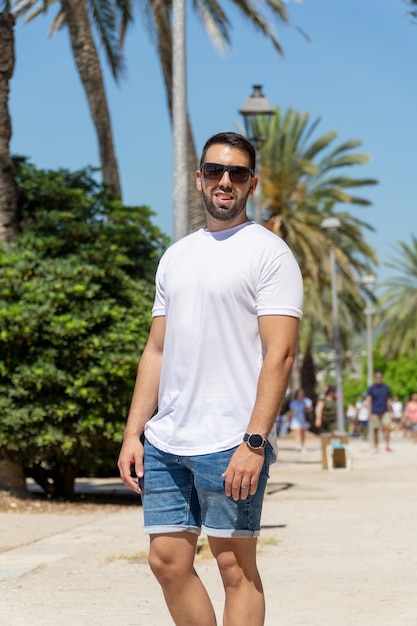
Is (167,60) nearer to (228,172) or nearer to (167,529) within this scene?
(228,172)

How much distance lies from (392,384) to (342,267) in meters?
32.4

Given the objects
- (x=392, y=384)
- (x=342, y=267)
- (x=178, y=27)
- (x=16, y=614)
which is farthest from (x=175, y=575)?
(x=392, y=384)

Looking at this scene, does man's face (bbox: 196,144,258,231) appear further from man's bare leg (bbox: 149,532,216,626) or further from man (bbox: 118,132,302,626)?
man's bare leg (bbox: 149,532,216,626)

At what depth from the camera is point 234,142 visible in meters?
3.85

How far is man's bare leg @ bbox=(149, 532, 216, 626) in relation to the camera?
12.1ft

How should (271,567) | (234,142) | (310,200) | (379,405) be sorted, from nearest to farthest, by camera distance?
(234,142)
(271,567)
(379,405)
(310,200)

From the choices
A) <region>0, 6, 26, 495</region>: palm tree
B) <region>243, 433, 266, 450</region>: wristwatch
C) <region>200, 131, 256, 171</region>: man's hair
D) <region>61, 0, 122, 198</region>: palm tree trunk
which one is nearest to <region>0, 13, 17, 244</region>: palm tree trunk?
<region>0, 6, 26, 495</region>: palm tree

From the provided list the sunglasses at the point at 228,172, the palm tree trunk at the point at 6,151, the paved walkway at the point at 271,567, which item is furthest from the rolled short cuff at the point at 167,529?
the palm tree trunk at the point at 6,151

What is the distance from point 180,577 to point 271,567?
3857 millimetres

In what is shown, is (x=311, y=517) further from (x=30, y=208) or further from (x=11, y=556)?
(x=30, y=208)

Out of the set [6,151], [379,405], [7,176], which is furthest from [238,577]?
[379,405]

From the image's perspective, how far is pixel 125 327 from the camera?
38.1ft

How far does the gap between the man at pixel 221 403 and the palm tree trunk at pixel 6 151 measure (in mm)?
8994

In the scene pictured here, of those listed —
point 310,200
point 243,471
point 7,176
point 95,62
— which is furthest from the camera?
point 310,200
